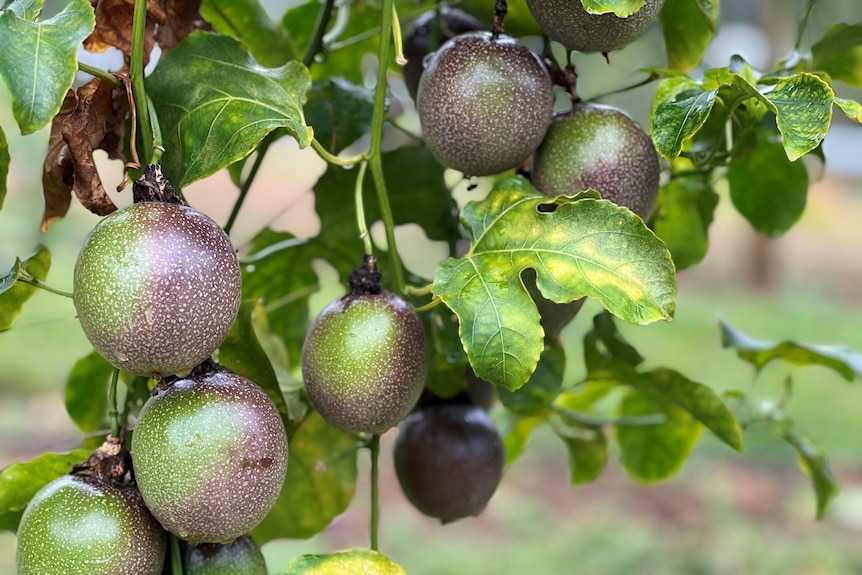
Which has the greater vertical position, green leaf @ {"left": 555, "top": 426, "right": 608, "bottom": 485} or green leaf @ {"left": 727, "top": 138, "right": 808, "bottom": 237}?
green leaf @ {"left": 727, "top": 138, "right": 808, "bottom": 237}

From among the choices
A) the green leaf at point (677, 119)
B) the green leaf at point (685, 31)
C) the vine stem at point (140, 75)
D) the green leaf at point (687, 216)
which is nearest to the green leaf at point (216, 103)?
the vine stem at point (140, 75)

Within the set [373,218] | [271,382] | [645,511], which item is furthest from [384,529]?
[271,382]

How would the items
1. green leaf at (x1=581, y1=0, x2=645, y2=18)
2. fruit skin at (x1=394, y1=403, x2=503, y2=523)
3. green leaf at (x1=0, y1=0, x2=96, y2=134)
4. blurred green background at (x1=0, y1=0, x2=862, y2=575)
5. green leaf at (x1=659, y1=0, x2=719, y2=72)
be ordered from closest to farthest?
green leaf at (x1=0, y1=0, x2=96, y2=134) < green leaf at (x1=581, y1=0, x2=645, y2=18) < green leaf at (x1=659, y1=0, x2=719, y2=72) < fruit skin at (x1=394, y1=403, x2=503, y2=523) < blurred green background at (x1=0, y1=0, x2=862, y2=575)

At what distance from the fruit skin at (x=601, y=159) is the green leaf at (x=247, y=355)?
10.6 inches

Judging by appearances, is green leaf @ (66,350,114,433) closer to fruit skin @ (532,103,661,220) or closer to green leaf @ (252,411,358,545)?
green leaf @ (252,411,358,545)

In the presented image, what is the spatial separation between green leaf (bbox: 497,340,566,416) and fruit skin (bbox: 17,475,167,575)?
383 millimetres

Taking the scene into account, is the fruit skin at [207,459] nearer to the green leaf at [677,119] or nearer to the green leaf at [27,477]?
the green leaf at [27,477]

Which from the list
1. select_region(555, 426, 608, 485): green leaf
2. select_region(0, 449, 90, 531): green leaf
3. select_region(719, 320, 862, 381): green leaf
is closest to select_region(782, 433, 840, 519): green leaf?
select_region(719, 320, 862, 381): green leaf

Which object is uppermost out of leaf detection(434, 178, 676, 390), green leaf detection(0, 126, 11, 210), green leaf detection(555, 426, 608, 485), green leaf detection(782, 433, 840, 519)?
green leaf detection(0, 126, 11, 210)

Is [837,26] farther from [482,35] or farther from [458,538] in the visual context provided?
[458,538]

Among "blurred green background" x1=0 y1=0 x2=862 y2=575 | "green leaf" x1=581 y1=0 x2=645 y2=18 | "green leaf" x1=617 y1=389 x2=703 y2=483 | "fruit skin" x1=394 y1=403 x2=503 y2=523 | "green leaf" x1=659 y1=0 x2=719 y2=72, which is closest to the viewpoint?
"green leaf" x1=581 y1=0 x2=645 y2=18

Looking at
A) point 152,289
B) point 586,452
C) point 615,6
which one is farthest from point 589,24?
point 586,452

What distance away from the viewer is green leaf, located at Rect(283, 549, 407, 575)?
729 millimetres

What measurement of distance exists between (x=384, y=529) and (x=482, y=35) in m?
2.35
